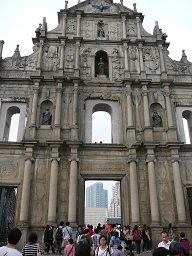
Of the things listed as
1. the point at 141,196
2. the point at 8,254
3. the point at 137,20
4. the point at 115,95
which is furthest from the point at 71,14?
the point at 8,254

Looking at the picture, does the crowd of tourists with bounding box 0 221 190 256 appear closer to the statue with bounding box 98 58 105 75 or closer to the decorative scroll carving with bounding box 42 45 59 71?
the statue with bounding box 98 58 105 75

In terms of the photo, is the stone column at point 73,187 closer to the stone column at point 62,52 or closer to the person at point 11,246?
the stone column at point 62,52

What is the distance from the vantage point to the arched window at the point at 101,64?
1766 centimetres

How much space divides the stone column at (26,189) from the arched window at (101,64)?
6.93 m

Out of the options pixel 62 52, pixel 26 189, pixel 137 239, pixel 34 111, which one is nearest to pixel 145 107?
pixel 34 111

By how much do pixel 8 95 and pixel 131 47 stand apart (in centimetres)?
857

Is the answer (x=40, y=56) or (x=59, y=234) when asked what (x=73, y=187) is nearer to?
Result: (x=59, y=234)

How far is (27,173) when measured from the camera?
1360 centimetres

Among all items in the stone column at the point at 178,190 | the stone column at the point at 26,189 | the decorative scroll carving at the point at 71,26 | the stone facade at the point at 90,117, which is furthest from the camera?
the decorative scroll carving at the point at 71,26

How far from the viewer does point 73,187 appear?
13453 millimetres

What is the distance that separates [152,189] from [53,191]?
16.0ft

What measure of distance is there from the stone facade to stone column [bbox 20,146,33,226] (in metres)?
0.05

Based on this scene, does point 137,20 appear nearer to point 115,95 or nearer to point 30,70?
point 115,95

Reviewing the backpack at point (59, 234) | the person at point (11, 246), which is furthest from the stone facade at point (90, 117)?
the person at point (11, 246)
